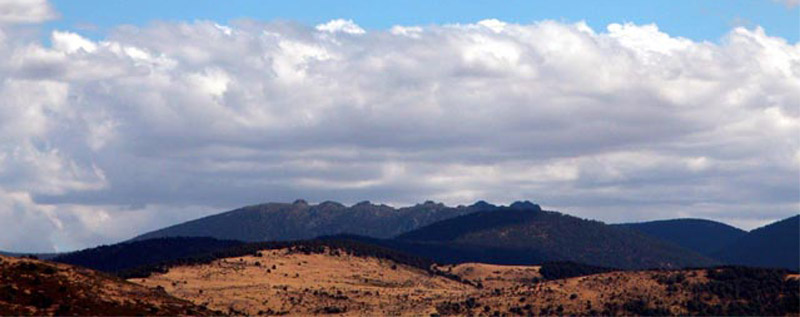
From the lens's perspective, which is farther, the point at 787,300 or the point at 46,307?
the point at 787,300

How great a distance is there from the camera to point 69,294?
436 feet

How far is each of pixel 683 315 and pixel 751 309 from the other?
9729 millimetres

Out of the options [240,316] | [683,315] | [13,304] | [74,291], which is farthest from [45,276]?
[683,315]

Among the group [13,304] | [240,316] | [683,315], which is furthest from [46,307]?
[683,315]

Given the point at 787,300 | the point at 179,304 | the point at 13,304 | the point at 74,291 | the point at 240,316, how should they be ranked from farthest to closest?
1. the point at 787,300
2. the point at 240,316
3. the point at 179,304
4. the point at 74,291
5. the point at 13,304

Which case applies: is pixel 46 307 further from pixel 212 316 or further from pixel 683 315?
pixel 683 315

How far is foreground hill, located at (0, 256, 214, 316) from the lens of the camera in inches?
4953

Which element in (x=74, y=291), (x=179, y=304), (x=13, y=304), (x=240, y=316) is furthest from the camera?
(x=240, y=316)

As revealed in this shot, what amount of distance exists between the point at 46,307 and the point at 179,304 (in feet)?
68.3

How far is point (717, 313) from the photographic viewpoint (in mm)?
195750

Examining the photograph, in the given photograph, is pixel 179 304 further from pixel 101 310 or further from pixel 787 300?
pixel 787 300

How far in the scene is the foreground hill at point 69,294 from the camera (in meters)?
126

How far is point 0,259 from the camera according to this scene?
458 feet

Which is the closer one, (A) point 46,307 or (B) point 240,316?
(A) point 46,307
